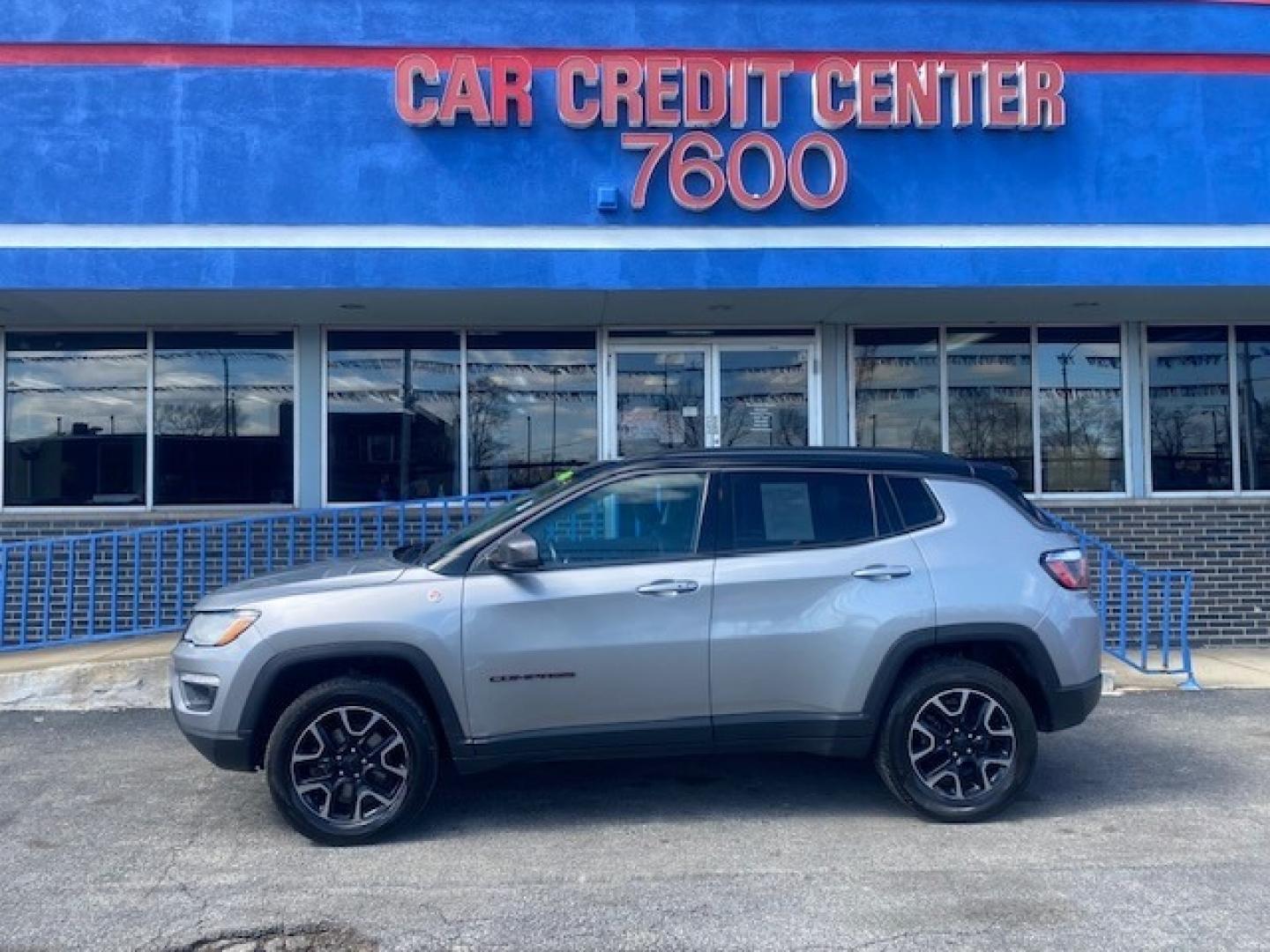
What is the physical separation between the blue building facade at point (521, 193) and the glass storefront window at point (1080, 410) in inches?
22.5

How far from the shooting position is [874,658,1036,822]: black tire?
Result: 220 inches

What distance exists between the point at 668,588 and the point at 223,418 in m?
6.46

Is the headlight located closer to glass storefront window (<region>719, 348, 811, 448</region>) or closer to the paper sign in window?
the paper sign in window

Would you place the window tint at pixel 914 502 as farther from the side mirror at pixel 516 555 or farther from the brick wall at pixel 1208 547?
the brick wall at pixel 1208 547

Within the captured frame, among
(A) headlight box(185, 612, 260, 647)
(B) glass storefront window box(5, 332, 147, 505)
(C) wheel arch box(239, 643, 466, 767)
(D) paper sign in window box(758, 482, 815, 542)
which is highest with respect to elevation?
(B) glass storefront window box(5, 332, 147, 505)

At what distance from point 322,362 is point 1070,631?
7.19 meters

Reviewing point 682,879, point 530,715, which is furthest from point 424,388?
point 682,879

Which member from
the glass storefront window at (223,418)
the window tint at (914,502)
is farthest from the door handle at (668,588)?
the glass storefront window at (223,418)

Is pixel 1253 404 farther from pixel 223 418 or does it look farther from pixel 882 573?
pixel 223 418

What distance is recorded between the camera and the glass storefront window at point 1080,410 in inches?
428

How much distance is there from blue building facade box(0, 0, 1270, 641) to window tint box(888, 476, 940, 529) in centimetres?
374

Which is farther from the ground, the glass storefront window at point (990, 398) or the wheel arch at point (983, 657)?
the glass storefront window at point (990, 398)

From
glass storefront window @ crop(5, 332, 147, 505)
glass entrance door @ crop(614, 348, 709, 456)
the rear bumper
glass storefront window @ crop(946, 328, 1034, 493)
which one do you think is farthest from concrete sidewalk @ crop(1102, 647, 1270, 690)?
glass storefront window @ crop(5, 332, 147, 505)

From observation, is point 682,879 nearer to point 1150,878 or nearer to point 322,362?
point 1150,878
